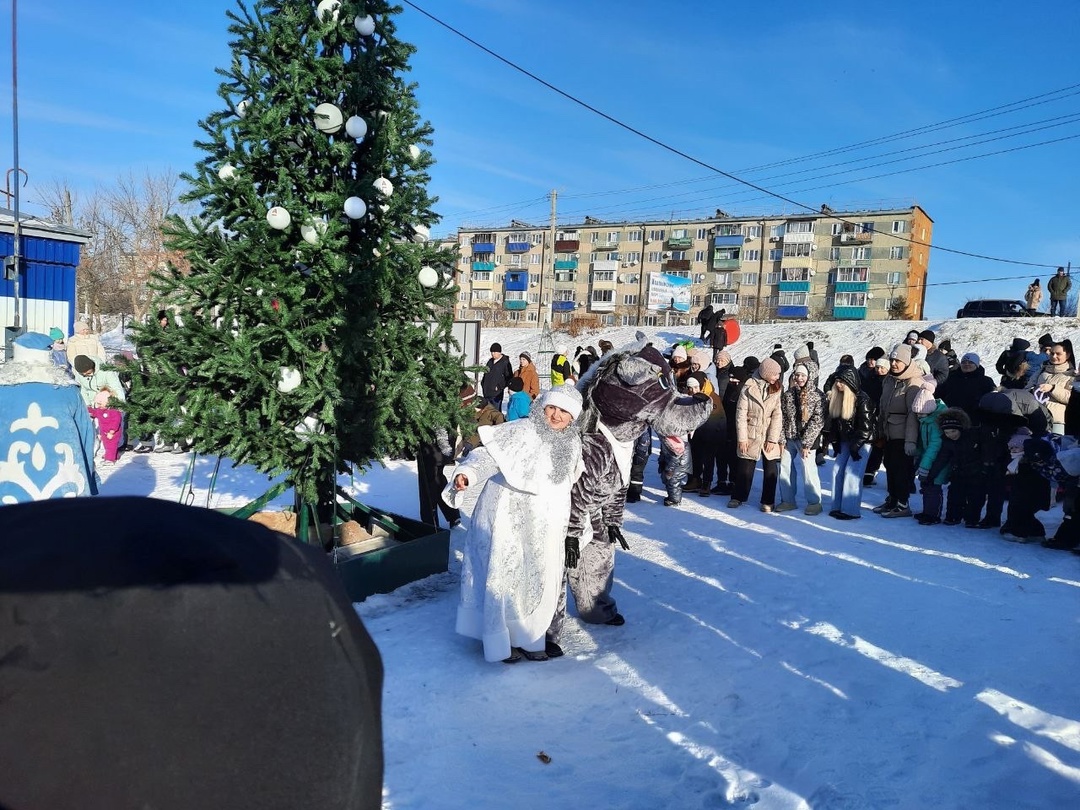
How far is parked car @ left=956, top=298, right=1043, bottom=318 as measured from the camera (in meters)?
28.4

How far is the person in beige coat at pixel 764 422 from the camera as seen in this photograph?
28.9 feet

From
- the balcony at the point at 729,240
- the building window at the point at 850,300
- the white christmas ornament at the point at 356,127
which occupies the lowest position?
the white christmas ornament at the point at 356,127

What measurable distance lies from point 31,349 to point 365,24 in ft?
10.7

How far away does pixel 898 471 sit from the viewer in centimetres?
869

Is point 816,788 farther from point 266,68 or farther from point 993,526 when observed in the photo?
point 993,526

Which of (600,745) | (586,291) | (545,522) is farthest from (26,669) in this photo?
(586,291)

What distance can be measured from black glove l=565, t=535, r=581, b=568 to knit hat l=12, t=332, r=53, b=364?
3.70 m

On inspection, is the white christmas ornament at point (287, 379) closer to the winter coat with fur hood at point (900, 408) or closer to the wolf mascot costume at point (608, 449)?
the wolf mascot costume at point (608, 449)

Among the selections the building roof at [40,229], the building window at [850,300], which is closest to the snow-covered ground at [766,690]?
the building roof at [40,229]

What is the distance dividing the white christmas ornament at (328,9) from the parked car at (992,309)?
30.2 m

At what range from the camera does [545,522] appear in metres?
4.50

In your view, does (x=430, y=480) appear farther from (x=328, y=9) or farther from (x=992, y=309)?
(x=992, y=309)

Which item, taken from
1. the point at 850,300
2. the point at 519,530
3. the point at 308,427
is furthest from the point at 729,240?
the point at 519,530

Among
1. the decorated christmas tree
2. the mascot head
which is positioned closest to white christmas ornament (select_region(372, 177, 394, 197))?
the decorated christmas tree
